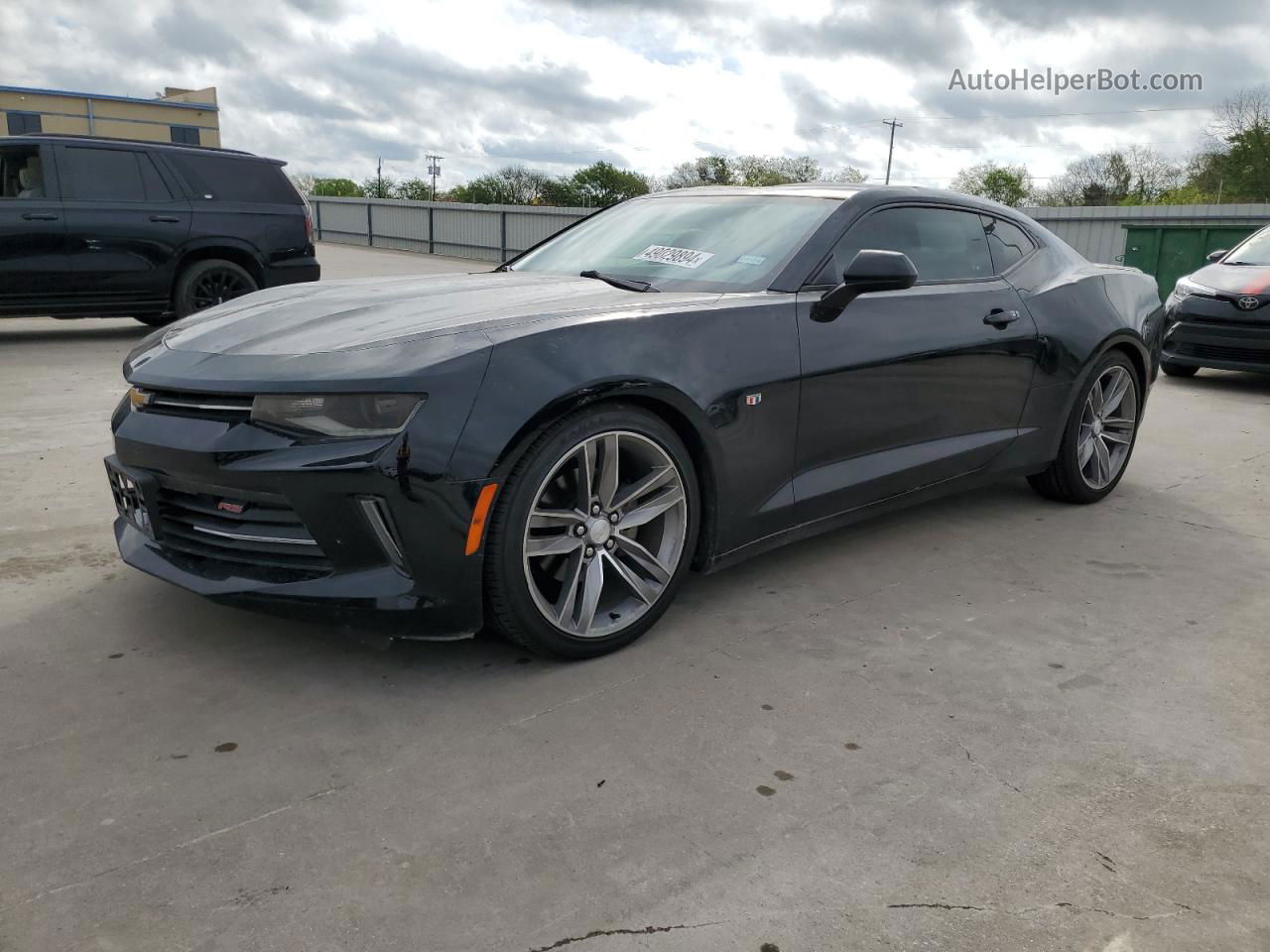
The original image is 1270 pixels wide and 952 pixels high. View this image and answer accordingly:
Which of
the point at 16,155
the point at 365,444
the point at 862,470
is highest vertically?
the point at 16,155

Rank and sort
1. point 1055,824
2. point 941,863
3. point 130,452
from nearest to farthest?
point 941,863 < point 1055,824 < point 130,452

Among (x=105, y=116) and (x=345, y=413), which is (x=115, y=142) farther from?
(x=105, y=116)

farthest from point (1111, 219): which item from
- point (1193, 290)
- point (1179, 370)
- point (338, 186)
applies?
point (338, 186)

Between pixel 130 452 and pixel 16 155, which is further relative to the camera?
pixel 16 155

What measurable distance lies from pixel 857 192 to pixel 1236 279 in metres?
6.52

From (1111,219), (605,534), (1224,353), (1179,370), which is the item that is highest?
(1111,219)

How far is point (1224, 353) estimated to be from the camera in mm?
8703

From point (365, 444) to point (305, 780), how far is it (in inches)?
31.8

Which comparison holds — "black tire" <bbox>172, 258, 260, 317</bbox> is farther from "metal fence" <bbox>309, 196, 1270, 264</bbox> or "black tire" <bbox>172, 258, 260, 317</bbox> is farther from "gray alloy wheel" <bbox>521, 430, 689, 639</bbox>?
"metal fence" <bbox>309, 196, 1270, 264</bbox>

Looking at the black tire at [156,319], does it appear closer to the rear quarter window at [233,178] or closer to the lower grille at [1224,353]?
the rear quarter window at [233,178]

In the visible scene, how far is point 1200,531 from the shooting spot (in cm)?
453

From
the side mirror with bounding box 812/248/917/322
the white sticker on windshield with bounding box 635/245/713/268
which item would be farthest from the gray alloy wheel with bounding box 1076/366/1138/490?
the white sticker on windshield with bounding box 635/245/713/268

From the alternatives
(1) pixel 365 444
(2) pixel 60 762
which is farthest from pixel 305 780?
(1) pixel 365 444

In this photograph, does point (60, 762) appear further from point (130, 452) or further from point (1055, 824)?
point (1055, 824)
